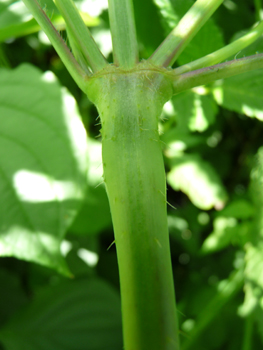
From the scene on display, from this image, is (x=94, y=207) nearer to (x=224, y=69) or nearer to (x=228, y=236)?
(x=228, y=236)

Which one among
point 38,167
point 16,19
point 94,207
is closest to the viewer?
point 38,167

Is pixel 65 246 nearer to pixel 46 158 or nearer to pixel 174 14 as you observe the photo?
pixel 46 158

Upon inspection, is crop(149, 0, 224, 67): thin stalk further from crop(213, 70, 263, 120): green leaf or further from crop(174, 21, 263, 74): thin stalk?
crop(213, 70, 263, 120): green leaf

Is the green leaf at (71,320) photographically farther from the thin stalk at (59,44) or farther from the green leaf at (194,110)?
the thin stalk at (59,44)

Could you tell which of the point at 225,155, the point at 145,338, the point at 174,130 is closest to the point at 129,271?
the point at 145,338

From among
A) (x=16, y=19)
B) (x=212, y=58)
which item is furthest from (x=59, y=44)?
(x=16, y=19)


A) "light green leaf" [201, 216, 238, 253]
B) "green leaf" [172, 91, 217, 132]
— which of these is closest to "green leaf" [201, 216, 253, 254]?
"light green leaf" [201, 216, 238, 253]

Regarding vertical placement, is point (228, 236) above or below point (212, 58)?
below

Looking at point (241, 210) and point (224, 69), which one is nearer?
point (224, 69)
